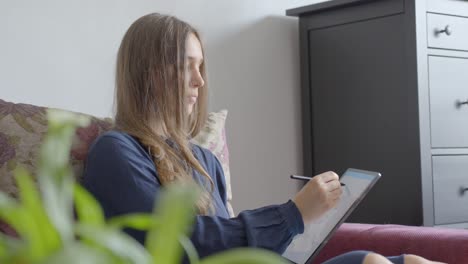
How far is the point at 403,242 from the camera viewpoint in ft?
5.27

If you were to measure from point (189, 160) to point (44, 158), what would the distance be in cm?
121

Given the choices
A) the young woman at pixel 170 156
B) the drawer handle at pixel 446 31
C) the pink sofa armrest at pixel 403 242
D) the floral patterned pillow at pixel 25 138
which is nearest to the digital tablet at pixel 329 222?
the young woman at pixel 170 156

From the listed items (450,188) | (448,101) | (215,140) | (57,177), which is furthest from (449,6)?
(57,177)

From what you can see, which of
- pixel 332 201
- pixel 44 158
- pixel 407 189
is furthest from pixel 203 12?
pixel 44 158

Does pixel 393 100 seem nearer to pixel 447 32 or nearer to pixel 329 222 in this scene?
pixel 447 32

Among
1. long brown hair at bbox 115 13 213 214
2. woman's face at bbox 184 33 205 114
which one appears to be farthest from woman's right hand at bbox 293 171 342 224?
woman's face at bbox 184 33 205 114

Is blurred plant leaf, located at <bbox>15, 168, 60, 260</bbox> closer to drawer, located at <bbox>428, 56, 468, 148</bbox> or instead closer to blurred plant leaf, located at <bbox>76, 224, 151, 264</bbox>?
blurred plant leaf, located at <bbox>76, 224, 151, 264</bbox>

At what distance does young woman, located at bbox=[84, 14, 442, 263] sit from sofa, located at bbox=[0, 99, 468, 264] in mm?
67

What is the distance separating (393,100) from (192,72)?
0.96m

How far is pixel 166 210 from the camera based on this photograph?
0.32m

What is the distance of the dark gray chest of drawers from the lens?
7.54 ft

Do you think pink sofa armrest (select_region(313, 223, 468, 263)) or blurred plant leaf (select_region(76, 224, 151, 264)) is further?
pink sofa armrest (select_region(313, 223, 468, 263))

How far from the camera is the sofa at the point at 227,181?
1.44 m

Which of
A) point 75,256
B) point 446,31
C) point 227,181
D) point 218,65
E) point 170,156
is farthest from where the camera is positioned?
point 218,65
